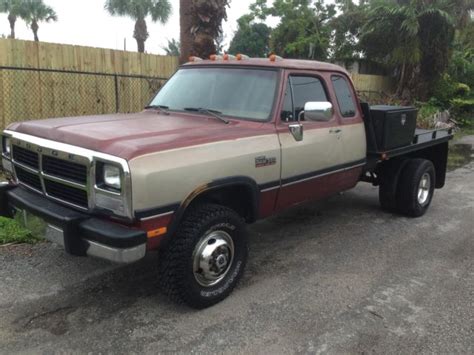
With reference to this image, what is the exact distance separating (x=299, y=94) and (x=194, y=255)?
1.97 m

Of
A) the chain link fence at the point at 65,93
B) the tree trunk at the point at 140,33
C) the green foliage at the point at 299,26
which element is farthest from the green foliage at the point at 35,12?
the chain link fence at the point at 65,93

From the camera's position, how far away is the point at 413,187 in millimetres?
6090

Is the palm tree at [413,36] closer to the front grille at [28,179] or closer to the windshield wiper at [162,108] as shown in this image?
the windshield wiper at [162,108]

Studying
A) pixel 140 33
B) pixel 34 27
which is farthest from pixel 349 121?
pixel 34 27

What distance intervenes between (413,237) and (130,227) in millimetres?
3698

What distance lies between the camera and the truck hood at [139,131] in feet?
10.5

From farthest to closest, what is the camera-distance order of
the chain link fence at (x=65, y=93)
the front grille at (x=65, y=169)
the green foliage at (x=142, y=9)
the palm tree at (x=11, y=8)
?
1. the palm tree at (x=11, y=8)
2. the green foliage at (x=142, y=9)
3. the chain link fence at (x=65, y=93)
4. the front grille at (x=65, y=169)

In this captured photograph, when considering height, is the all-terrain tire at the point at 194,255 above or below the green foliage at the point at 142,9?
below

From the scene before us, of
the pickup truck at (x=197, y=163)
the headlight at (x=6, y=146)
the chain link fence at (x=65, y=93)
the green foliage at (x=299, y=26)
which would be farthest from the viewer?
the green foliage at (x=299, y=26)

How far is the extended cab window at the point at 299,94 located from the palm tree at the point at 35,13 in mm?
38935

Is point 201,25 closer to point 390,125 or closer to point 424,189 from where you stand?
point 390,125

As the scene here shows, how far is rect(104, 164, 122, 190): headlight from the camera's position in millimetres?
3060

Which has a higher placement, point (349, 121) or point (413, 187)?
point (349, 121)

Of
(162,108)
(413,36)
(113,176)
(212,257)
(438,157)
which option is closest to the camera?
(113,176)
